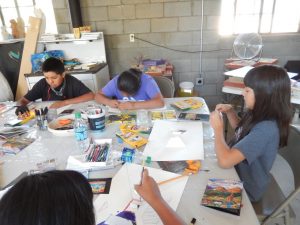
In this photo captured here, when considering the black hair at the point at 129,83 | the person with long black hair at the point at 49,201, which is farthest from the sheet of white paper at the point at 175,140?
the person with long black hair at the point at 49,201

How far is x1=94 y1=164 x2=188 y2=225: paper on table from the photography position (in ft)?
2.37

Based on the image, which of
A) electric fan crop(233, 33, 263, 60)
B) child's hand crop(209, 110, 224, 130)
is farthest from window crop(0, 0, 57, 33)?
child's hand crop(209, 110, 224, 130)

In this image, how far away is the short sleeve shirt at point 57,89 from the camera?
199 cm

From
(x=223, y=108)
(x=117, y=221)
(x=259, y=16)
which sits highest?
(x=259, y=16)

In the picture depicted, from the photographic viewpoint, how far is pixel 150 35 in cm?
310

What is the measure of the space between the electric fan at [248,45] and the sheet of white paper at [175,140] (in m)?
1.81

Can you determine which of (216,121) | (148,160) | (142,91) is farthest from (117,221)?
(142,91)

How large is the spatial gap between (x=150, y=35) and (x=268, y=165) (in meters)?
2.48

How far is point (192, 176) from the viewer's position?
886 mm

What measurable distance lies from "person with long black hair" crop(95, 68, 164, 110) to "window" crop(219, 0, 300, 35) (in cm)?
183

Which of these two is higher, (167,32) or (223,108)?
(167,32)

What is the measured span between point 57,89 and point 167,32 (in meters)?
1.71

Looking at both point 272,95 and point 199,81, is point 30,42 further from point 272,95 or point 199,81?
point 272,95

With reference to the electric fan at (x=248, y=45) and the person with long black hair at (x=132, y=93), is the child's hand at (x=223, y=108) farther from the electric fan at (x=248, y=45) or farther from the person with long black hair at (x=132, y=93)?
the electric fan at (x=248, y=45)
